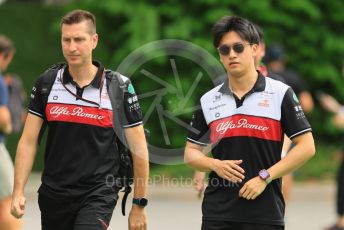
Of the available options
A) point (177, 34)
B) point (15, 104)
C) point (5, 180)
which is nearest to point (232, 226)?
point (5, 180)

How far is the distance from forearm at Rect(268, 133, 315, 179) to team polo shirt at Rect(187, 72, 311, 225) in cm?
8

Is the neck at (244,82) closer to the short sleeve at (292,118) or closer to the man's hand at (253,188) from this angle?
the short sleeve at (292,118)

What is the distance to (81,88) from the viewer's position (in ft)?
21.7

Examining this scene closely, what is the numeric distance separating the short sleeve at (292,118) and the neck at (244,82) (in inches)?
10.0

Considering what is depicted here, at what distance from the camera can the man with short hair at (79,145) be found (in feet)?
21.3

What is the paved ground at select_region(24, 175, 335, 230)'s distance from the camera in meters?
12.2

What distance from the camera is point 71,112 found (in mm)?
6527

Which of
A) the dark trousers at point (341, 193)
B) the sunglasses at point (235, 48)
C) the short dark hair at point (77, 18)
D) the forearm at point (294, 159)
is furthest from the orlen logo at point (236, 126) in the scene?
the dark trousers at point (341, 193)

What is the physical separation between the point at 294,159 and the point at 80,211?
1447mm

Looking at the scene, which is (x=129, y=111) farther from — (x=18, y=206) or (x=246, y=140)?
(x=18, y=206)

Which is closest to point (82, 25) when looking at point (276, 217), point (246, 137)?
point (246, 137)

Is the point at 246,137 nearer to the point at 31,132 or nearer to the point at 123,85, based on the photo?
the point at 123,85

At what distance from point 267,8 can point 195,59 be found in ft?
5.19

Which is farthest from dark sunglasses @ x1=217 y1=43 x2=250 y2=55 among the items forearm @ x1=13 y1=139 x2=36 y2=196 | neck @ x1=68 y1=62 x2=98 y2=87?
forearm @ x1=13 y1=139 x2=36 y2=196
